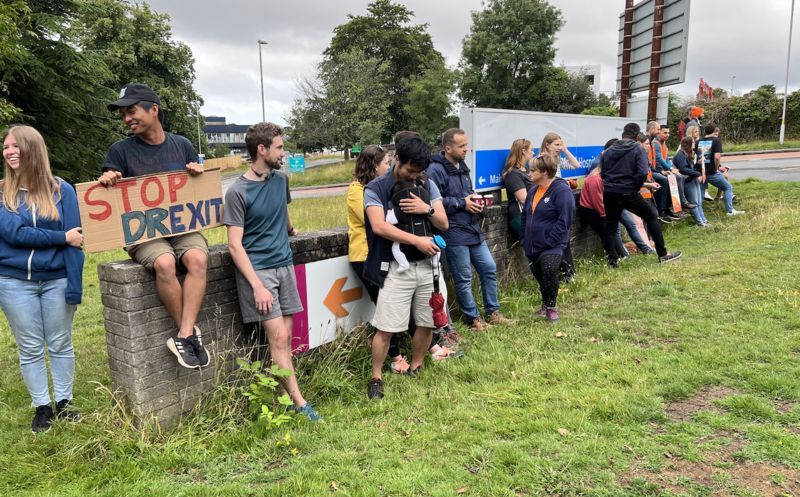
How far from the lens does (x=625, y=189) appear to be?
7258 millimetres

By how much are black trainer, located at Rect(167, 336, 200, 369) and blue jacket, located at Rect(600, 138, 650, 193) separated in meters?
5.92

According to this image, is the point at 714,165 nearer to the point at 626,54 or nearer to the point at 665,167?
the point at 665,167

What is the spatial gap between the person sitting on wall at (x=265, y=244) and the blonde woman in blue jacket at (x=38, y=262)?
1.02m

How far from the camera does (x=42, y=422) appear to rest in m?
3.49

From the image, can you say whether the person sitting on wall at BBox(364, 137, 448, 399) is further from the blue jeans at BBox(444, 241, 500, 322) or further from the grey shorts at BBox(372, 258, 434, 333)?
the blue jeans at BBox(444, 241, 500, 322)

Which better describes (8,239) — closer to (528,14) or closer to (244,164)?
(244,164)

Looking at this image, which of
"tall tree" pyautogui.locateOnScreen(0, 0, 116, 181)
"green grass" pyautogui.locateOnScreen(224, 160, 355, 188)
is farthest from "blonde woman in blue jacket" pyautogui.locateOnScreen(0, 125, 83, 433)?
"green grass" pyautogui.locateOnScreen(224, 160, 355, 188)

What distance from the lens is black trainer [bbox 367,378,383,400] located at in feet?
12.8

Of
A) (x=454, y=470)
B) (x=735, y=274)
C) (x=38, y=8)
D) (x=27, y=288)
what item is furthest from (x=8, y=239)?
(x=38, y=8)

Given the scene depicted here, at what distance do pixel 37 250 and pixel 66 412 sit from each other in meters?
1.07

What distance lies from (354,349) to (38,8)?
21.3 meters

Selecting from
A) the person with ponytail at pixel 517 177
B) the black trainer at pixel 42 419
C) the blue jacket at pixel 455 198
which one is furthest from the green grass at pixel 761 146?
the black trainer at pixel 42 419

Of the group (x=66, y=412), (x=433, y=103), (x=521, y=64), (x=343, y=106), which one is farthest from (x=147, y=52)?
(x=66, y=412)

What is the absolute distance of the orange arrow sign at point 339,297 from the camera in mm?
4449
